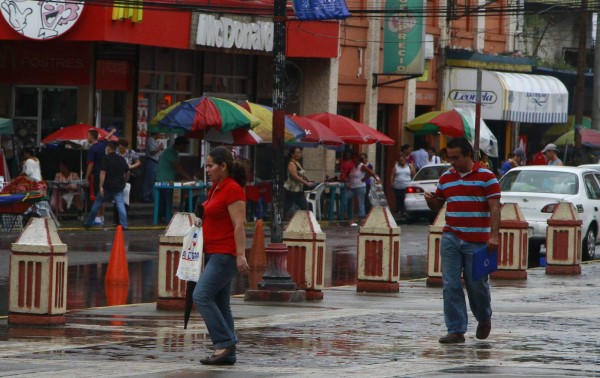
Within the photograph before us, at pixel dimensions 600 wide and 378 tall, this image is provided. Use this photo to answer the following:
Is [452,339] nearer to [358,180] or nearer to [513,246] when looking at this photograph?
[513,246]

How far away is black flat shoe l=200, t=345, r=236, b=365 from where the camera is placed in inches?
442

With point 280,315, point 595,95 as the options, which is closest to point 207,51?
point 595,95

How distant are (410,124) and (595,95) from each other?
609 centimetres

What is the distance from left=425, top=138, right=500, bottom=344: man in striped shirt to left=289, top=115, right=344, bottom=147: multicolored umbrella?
63.5ft

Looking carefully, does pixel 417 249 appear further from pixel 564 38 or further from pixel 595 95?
pixel 564 38

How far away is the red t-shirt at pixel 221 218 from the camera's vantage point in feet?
37.1

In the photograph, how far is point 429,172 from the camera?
3544 cm

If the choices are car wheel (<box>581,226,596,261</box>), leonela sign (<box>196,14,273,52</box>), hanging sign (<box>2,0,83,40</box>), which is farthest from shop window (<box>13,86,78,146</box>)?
car wheel (<box>581,226,596,261</box>)

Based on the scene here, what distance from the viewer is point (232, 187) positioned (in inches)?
447

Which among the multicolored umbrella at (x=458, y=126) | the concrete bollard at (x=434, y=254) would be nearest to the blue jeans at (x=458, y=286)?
the concrete bollard at (x=434, y=254)

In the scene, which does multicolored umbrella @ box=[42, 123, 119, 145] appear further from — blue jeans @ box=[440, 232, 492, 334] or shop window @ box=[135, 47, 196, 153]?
blue jeans @ box=[440, 232, 492, 334]

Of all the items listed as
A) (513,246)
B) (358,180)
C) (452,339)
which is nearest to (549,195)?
(513,246)

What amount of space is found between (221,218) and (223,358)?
1057 mm

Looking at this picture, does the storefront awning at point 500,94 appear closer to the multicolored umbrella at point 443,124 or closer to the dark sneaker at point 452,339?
the multicolored umbrella at point 443,124
